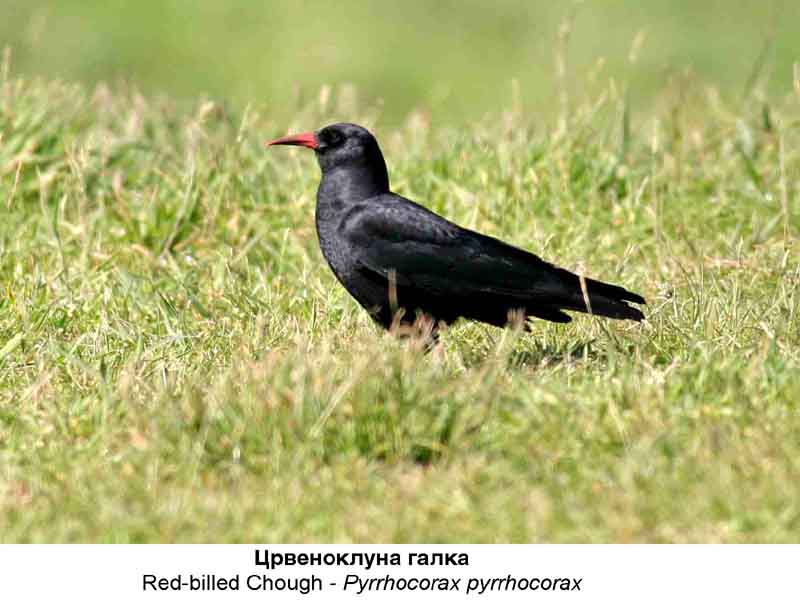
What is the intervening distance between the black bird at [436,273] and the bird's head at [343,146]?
27 centimetres

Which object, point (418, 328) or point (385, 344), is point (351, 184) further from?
point (385, 344)

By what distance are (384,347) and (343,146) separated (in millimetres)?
1584

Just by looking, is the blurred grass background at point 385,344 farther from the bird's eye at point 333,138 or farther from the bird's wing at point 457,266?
the bird's eye at point 333,138

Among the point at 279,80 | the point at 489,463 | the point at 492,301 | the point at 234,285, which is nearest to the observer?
the point at 489,463

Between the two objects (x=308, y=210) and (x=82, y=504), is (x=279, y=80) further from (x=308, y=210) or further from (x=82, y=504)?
(x=82, y=504)

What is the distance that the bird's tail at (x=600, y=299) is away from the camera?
5.39 m

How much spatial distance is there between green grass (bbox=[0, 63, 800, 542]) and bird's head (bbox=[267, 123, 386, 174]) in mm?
549

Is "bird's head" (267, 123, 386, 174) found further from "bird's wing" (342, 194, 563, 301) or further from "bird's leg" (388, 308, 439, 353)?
"bird's leg" (388, 308, 439, 353)

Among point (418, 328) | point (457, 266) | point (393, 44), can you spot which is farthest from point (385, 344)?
point (393, 44)

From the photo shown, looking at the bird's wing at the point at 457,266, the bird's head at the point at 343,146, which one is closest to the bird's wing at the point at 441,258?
the bird's wing at the point at 457,266

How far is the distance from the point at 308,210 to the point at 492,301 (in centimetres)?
195

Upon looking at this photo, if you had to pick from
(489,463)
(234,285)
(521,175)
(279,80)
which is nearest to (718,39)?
(279,80)
